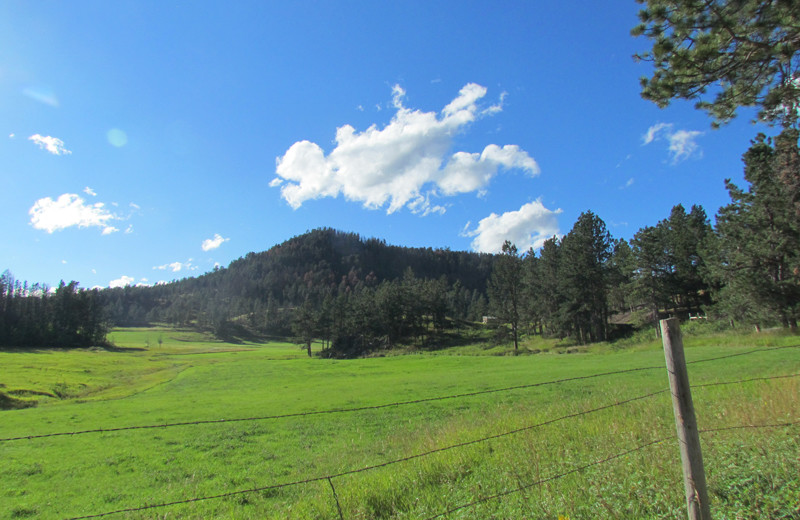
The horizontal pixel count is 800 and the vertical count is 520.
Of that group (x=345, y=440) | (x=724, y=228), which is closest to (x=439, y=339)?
(x=724, y=228)

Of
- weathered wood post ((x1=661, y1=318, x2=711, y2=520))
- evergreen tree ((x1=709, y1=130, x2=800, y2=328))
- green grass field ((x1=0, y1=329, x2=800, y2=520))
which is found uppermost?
evergreen tree ((x1=709, y1=130, x2=800, y2=328))

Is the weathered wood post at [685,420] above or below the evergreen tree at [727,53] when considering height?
below

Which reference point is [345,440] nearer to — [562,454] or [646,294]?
[562,454]

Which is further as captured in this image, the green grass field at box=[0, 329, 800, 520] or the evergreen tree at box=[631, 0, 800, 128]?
the evergreen tree at box=[631, 0, 800, 128]

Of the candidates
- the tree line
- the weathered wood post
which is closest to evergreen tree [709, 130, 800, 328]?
the weathered wood post

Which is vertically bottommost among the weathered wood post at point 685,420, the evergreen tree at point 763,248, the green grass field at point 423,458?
the green grass field at point 423,458

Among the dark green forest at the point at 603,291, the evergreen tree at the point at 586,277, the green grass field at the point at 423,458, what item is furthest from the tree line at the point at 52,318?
the evergreen tree at the point at 586,277

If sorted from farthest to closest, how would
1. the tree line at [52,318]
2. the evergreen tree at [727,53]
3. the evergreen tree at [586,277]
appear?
the tree line at [52,318] < the evergreen tree at [586,277] < the evergreen tree at [727,53]

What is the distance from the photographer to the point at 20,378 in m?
42.6

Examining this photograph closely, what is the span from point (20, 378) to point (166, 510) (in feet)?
164

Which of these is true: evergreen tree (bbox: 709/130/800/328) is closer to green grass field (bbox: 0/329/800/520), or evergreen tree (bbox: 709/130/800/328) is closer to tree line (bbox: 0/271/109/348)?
green grass field (bbox: 0/329/800/520)

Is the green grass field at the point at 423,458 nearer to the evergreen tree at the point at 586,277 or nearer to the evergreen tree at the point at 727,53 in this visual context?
the evergreen tree at the point at 727,53

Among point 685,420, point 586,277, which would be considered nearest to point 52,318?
point 586,277

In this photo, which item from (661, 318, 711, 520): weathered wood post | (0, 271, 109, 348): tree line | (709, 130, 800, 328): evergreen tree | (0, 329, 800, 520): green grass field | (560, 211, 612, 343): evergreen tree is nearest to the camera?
(661, 318, 711, 520): weathered wood post
